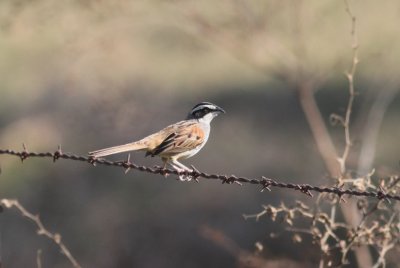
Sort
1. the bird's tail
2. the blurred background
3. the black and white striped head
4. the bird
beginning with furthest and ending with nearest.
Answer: the blurred background → the black and white striped head → the bird → the bird's tail

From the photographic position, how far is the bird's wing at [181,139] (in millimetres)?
8977

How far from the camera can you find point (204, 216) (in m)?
16.2

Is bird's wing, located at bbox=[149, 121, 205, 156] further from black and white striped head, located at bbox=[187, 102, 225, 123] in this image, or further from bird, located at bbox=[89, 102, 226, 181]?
black and white striped head, located at bbox=[187, 102, 225, 123]

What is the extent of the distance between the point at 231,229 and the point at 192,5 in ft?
18.5

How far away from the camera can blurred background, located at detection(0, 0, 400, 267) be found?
11336 mm

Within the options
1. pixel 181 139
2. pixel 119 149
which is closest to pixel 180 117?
pixel 181 139

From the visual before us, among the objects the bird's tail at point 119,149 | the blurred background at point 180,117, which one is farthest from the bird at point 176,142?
the blurred background at point 180,117

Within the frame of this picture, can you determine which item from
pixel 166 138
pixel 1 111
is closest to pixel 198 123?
pixel 166 138

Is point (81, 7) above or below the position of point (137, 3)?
below

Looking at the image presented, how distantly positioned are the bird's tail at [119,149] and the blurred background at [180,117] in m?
2.52

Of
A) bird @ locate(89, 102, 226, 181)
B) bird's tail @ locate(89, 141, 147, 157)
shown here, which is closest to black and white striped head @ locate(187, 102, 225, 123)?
bird @ locate(89, 102, 226, 181)

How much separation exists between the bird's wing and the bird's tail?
0.67 ft

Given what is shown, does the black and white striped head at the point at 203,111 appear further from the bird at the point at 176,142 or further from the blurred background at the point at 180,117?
the blurred background at the point at 180,117

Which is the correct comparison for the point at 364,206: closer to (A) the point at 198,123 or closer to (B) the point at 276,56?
(A) the point at 198,123
